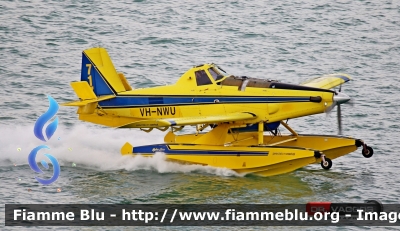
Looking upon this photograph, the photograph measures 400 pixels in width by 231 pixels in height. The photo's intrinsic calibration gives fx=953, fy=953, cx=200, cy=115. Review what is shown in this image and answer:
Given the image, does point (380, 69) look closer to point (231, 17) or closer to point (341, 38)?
point (341, 38)

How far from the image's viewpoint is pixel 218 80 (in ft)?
94.9

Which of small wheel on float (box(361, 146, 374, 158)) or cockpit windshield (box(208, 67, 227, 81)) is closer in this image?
small wheel on float (box(361, 146, 374, 158))

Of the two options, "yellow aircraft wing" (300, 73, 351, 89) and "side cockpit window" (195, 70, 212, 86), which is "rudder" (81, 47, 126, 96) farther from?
"yellow aircraft wing" (300, 73, 351, 89)

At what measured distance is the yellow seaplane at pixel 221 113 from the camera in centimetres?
2783

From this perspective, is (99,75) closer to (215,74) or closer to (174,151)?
(174,151)

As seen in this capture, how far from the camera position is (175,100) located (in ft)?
95.5

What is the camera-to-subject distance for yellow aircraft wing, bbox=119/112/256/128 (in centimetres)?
2664

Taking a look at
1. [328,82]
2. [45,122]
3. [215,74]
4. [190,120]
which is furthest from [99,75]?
[328,82]

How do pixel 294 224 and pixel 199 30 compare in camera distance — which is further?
pixel 199 30

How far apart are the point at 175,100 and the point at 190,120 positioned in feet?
5.43

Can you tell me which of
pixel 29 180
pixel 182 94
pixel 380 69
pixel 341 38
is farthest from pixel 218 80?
pixel 341 38

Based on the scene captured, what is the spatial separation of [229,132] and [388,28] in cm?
1969

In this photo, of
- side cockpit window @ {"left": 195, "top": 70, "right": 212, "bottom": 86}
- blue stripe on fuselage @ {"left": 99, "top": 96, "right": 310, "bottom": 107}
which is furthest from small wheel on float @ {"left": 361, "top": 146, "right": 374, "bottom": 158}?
side cockpit window @ {"left": 195, "top": 70, "right": 212, "bottom": 86}

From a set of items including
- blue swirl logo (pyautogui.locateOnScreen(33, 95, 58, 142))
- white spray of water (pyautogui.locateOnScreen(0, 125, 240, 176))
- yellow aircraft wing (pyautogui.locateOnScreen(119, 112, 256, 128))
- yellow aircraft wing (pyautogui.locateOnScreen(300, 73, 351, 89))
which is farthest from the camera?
yellow aircraft wing (pyautogui.locateOnScreen(300, 73, 351, 89))
